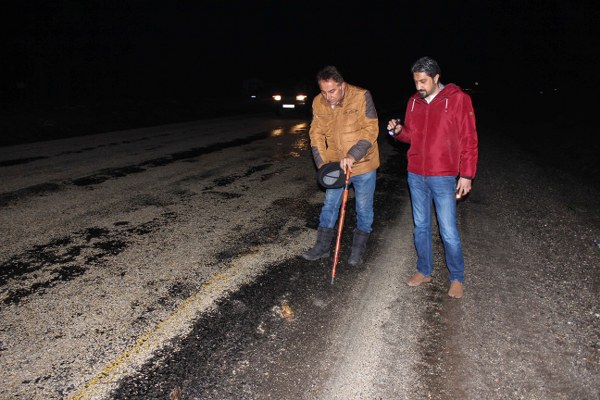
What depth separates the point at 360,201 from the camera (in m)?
4.32

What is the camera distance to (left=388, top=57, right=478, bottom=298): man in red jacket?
332 cm

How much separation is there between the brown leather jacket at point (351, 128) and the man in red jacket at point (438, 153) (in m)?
0.29

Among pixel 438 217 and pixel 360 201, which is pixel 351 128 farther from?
pixel 438 217

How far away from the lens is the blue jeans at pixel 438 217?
3576 millimetres

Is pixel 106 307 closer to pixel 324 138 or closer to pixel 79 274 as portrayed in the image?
pixel 79 274

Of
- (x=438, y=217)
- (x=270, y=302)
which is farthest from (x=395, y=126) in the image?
(x=270, y=302)

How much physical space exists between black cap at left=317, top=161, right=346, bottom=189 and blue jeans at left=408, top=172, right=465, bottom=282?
2.19 ft

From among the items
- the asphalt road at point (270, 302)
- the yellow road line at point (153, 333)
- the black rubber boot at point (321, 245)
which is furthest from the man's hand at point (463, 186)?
the yellow road line at point (153, 333)

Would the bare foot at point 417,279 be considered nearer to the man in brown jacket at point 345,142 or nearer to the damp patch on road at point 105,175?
the man in brown jacket at point 345,142

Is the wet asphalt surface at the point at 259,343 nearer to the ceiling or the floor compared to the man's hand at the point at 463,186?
nearer to the floor

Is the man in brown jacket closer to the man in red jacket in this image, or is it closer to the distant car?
the man in red jacket

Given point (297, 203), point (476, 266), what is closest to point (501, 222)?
point (476, 266)

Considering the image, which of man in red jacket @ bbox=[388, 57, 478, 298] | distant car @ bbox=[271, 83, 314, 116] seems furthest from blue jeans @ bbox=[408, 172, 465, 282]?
distant car @ bbox=[271, 83, 314, 116]

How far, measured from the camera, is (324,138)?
14.3 ft
